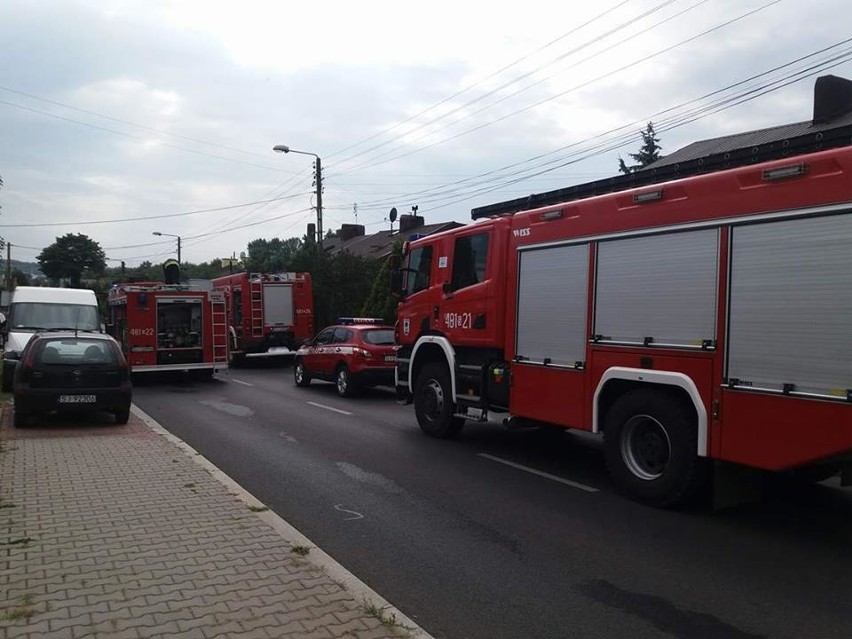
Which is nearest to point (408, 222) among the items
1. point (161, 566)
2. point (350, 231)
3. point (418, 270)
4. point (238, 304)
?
point (350, 231)

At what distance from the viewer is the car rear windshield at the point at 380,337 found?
54.0 feet

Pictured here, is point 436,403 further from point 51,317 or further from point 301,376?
point 51,317

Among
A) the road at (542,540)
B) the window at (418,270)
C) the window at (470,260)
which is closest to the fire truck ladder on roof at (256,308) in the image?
the window at (418,270)

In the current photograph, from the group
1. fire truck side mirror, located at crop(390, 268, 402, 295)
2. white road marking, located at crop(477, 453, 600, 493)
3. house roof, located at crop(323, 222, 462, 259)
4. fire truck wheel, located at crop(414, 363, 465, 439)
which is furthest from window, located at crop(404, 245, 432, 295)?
house roof, located at crop(323, 222, 462, 259)

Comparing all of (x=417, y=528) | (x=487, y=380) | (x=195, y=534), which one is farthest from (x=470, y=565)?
(x=487, y=380)

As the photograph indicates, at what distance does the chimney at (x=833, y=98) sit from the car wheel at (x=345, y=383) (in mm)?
16023

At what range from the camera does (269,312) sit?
25219 mm

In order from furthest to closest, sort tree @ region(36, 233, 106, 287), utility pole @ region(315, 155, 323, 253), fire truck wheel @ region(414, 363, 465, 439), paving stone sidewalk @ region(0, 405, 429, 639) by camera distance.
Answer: tree @ region(36, 233, 106, 287)
utility pole @ region(315, 155, 323, 253)
fire truck wheel @ region(414, 363, 465, 439)
paving stone sidewalk @ region(0, 405, 429, 639)

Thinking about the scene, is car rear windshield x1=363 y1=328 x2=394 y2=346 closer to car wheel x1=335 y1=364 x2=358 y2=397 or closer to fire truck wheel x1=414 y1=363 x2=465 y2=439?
car wheel x1=335 y1=364 x2=358 y2=397

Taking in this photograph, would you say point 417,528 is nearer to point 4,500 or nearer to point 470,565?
point 470,565

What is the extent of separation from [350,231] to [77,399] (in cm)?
4948

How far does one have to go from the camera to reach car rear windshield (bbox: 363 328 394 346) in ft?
54.0

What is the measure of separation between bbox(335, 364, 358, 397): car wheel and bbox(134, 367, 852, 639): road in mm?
5684

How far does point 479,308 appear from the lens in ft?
31.0
